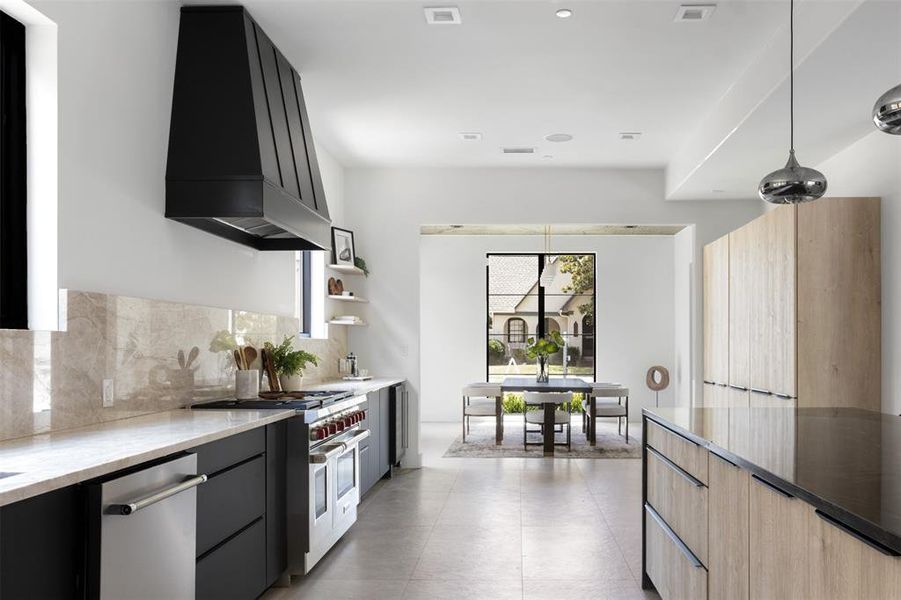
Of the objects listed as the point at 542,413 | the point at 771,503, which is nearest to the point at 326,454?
the point at 771,503

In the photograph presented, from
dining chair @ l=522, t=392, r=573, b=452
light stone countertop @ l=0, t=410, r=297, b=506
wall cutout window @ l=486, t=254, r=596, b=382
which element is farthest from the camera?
wall cutout window @ l=486, t=254, r=596, b=382

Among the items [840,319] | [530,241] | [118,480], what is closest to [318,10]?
[118,480]

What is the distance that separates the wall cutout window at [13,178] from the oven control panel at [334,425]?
1549 millimetres

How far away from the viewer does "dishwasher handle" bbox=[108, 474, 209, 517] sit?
209cm

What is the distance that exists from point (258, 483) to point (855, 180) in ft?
15.6

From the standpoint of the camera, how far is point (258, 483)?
3443 mm

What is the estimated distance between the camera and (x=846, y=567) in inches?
63.8

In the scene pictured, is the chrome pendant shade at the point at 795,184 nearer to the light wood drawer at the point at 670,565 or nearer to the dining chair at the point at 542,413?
the light wood drawer at the point at 670,565

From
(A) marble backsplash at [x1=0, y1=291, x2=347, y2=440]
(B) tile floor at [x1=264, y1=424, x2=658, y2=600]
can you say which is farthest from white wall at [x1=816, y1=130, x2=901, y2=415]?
(A) marble backsplash at [x1=0, y1=291, x2=347, y2=440]

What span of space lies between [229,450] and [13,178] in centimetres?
129

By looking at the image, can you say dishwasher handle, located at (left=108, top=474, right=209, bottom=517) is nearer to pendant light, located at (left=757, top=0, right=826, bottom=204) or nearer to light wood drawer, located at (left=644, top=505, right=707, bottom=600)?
light wood drawer, located at (left=644, top=505, right=707, bottom=600)

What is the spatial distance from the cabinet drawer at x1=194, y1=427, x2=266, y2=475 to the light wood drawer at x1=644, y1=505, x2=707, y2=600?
1809 mm

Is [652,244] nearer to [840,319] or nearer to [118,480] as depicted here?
[840,319]

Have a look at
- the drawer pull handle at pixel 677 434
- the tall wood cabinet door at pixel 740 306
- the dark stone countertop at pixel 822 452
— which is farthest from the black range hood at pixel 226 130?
the tall wood cabinet door at pixel 740 306
